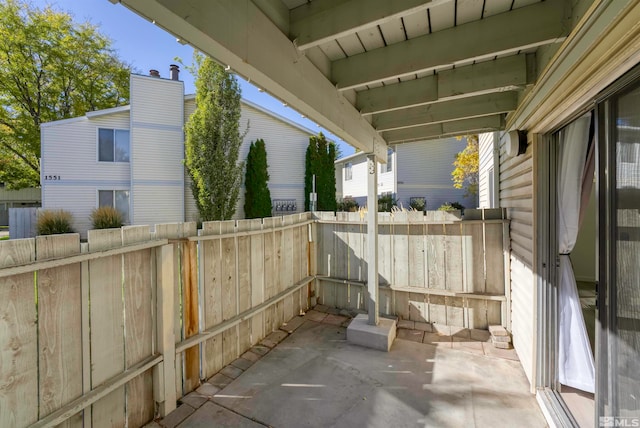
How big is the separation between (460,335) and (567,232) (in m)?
2.10

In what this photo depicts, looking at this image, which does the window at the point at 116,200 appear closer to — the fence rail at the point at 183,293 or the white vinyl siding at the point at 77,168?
the white vinyl siding at the point at 77,168

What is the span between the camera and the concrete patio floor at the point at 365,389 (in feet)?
7.62

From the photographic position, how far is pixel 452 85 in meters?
2.59

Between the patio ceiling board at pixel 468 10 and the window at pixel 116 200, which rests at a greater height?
the patio ceiling board at pixel 468 10

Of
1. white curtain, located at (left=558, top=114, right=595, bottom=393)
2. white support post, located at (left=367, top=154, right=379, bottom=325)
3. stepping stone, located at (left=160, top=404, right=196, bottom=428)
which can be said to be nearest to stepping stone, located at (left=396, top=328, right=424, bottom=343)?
white support post, located at (left=367, top=154, right=379, bottom=325)

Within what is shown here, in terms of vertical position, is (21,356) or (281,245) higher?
(281,245)

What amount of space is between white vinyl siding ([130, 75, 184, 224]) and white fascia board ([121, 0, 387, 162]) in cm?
980

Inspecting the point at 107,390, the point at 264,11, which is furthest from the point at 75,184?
the point at 264,11

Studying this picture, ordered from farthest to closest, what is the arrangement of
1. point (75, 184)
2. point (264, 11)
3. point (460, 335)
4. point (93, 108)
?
point (93, 108)
point (75, 184)
point (460, 335)
point (264, 11)

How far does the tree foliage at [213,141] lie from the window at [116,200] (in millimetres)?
2591

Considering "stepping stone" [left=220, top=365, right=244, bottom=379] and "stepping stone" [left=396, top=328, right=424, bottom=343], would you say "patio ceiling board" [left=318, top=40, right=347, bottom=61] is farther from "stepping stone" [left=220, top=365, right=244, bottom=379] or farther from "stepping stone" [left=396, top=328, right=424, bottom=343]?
"stepping stone" [left=396, top=328, right=424, bottom=343]

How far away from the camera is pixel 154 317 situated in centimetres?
238

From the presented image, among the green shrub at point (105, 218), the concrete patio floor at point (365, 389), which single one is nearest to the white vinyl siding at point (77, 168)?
the green shrub at point (105, 218)

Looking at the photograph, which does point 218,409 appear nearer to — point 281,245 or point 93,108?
point 281,245
